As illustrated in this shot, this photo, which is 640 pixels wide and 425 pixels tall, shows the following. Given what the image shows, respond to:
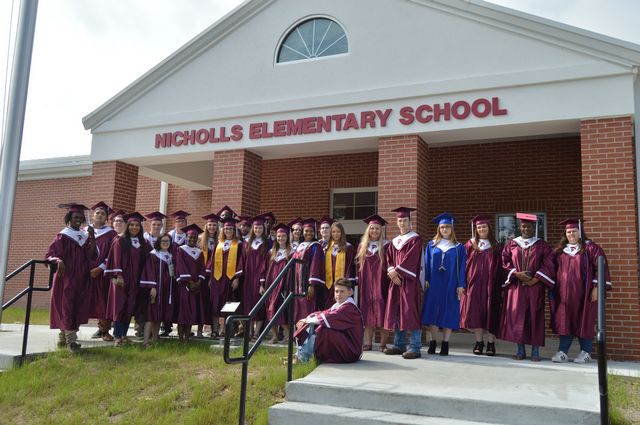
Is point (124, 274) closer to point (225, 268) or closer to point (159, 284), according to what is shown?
point (159, 284)

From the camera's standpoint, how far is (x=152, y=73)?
11.4 meters

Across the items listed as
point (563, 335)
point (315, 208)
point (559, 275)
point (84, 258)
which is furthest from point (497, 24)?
point (84, 258)

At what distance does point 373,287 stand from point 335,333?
1.45m

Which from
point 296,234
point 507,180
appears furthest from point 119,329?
point 507,180

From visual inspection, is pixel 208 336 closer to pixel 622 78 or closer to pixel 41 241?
pixel 622 78

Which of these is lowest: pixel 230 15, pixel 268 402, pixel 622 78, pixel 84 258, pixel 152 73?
pixel 268 402

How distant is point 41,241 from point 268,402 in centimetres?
1432

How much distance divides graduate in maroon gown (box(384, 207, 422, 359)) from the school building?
1.64 meters

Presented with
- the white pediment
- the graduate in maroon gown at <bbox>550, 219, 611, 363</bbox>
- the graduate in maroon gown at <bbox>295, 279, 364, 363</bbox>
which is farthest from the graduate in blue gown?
the white pediment

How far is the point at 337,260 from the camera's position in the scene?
798 cm

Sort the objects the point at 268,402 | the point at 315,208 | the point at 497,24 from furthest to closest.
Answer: the point at 315,208 → the point at 497,24 → the point at 268,402

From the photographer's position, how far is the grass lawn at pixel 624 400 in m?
4.76

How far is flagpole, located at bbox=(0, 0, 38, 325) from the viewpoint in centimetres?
611

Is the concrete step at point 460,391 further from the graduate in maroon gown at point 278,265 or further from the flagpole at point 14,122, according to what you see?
the flagpole at point 14,122
